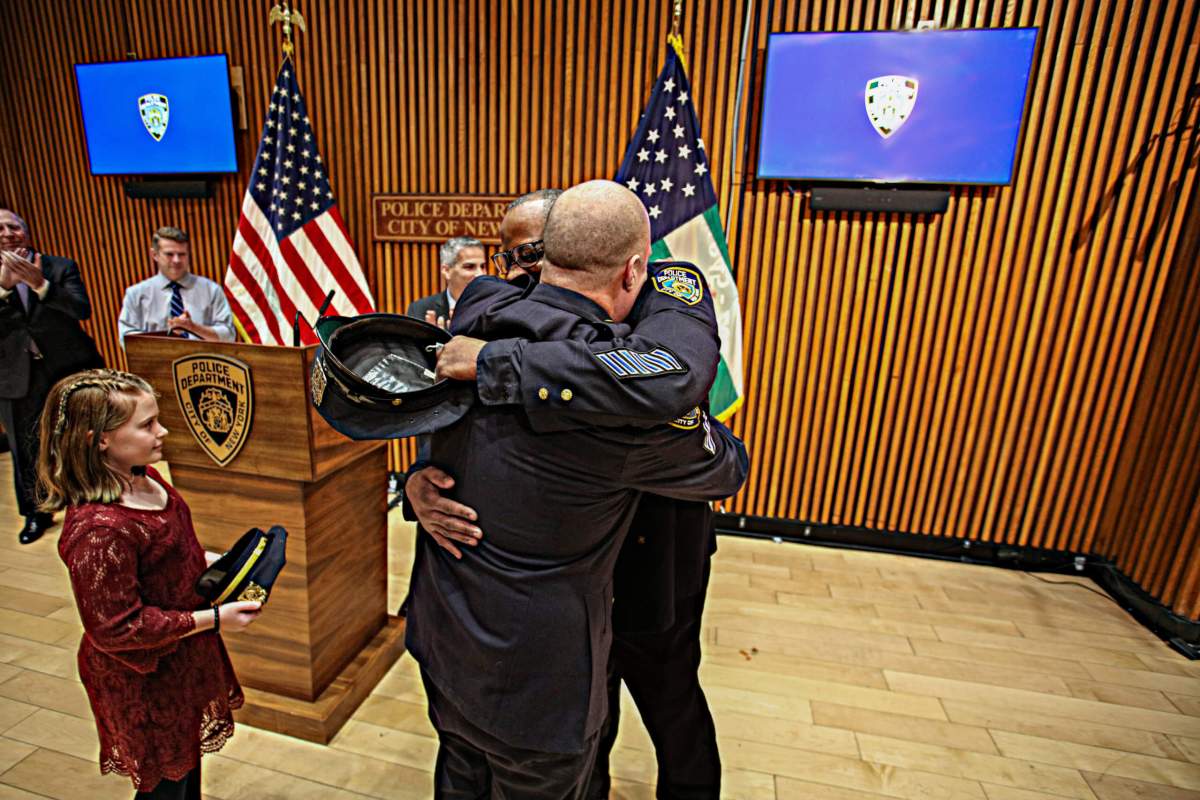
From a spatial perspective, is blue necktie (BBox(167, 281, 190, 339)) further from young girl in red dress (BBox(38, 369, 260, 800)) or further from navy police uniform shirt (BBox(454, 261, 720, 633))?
navy police uniform shirt (BBox(454, 261, 720, 633))

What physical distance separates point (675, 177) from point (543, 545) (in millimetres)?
2604

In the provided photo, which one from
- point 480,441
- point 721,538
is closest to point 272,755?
point 480,441

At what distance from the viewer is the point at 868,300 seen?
3.47 meters

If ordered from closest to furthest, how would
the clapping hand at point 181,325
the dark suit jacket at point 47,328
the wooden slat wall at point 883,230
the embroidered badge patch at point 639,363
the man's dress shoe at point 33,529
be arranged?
the embroidered badge patch at point 639,363
the clapping hand at point 181,325
the wooden slat wall at point 883,230
the dark suit jacket at point 47,328
the man's dress shoe at point 33,529

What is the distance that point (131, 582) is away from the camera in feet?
3.86

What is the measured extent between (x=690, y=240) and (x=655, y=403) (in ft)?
8.03

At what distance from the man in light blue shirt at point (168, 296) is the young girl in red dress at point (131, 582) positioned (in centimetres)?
239

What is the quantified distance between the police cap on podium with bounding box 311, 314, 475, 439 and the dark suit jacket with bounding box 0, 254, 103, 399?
3.49 metres

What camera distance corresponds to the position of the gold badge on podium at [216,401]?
5.76 ft

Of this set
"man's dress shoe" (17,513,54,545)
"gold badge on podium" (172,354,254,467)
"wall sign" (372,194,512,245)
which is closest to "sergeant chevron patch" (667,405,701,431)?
"gold badge on podium" (172,354,254,467)

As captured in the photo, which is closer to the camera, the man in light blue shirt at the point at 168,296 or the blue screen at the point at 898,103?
the blue screen at the point at 898,103

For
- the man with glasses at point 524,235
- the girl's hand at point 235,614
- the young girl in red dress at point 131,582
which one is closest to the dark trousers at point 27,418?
the young girl in red dress at point 131,582

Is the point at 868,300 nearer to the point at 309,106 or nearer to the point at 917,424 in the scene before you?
the point at 917,424

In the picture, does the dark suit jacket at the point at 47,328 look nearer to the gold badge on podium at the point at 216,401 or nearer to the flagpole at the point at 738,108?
the gold badge on podium at the point at 216,401
